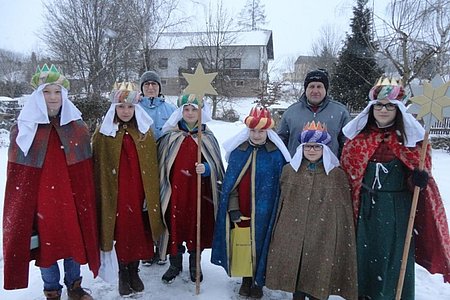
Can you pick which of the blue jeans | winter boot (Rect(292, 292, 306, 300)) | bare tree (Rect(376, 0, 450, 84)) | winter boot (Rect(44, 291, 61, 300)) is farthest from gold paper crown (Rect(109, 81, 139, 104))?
bare tree (Rect(376, 0, 450, 84))

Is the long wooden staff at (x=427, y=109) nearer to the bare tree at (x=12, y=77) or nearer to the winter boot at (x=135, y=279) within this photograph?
the winter boot at (x=135, y=279)

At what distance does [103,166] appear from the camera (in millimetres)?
3510

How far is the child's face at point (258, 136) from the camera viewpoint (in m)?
3.58

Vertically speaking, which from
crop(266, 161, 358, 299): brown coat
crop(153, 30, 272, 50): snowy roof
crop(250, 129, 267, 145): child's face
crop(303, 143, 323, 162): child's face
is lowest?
crop(266, 161, 358, 299): brown coat

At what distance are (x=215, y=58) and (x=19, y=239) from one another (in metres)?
25.9

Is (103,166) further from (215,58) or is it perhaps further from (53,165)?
(215,58)

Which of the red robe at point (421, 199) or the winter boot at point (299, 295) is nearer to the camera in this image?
the red robe at point (421, 199)

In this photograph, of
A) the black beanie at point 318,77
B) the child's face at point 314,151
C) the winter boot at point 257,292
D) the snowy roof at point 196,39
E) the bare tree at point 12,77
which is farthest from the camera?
the bare tree at point 12,77

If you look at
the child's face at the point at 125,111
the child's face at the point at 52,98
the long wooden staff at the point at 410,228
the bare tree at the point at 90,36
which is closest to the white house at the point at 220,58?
the bare tree at the point at 90,36

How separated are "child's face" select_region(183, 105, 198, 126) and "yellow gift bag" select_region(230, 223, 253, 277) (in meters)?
1.20

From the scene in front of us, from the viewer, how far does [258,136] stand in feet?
11.8

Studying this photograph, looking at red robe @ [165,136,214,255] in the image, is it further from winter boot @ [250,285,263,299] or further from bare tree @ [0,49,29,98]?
bare tree @ [0,49,29,98]

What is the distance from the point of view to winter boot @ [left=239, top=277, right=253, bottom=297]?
12.4ft

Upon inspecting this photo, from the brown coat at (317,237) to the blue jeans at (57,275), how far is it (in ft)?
6.43
